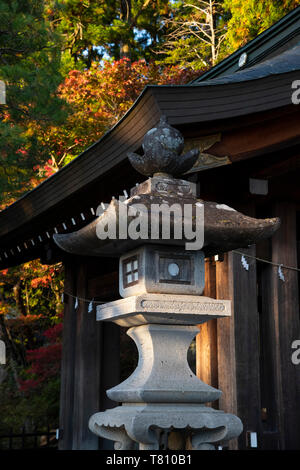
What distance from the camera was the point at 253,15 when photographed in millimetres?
15523

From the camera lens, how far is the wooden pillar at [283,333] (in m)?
6.32

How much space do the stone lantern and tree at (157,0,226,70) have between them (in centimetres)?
1593

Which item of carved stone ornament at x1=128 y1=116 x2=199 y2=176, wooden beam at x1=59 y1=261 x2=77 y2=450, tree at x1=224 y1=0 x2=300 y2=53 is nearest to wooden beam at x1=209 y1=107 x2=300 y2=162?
carved stone ornament at x1=128 y1=116 x2=199 y2=176

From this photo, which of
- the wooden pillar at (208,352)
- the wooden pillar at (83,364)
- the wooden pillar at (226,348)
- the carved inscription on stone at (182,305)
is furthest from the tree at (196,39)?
the carved inscription on stone at (182,305)

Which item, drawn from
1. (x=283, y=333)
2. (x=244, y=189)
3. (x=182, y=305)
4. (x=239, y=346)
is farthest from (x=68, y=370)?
(x=182, y=305)

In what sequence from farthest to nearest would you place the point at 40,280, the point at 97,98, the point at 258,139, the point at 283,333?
the point at 97,98 → the point at 40,280 → the point at 283,333 → the point at 258,139

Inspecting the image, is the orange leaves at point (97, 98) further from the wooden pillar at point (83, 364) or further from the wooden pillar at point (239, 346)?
the wooden pillar at point (239, 346)

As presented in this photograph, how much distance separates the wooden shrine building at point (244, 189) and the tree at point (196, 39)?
1174 cm

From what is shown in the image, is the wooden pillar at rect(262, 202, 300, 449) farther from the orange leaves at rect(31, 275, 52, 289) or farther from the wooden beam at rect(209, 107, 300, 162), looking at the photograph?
the orange leaves at rect(31, 275, 52, 289)

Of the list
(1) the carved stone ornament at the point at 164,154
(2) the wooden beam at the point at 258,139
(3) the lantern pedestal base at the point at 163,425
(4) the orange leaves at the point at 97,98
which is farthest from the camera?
(4) the orange leaves at the point at 97,98

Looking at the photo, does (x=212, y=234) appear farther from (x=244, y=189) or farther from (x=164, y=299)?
(x=244, y=189)

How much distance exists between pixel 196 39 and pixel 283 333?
1724 centimetres

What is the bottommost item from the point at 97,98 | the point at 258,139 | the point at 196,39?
the point at 258,139

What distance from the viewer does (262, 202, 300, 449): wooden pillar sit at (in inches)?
249
